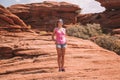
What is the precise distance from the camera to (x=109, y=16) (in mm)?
42719

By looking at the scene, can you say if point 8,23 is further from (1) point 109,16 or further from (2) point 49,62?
(1) point 109,16

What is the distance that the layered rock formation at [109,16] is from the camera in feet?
133

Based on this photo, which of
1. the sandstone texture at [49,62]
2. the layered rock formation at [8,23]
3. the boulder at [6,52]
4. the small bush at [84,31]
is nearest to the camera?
the sandstone texture at [49,62]

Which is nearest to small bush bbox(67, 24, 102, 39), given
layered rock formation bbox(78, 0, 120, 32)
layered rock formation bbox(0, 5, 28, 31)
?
layered rock formation bbox(78, 0, 120, 32)

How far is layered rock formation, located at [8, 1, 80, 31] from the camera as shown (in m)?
44.8

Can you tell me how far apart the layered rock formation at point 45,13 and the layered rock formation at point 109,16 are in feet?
10.6

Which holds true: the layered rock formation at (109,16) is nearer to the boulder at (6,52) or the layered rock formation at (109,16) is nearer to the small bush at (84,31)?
the small bush at (84,31)

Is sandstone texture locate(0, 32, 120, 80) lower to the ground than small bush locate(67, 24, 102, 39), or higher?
higher

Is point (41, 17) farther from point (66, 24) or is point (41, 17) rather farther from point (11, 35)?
point (11, 35)

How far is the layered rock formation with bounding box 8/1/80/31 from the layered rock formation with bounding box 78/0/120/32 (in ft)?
10.6

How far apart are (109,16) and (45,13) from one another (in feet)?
31.0

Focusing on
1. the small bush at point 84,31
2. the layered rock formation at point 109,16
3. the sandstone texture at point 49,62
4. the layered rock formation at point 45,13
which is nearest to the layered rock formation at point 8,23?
the sandstone texture at point 49,62

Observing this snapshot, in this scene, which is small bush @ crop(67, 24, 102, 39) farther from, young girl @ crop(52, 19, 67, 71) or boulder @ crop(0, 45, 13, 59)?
young girl @ crop(52, 19, 67, 71)

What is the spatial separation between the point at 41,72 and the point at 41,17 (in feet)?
111
